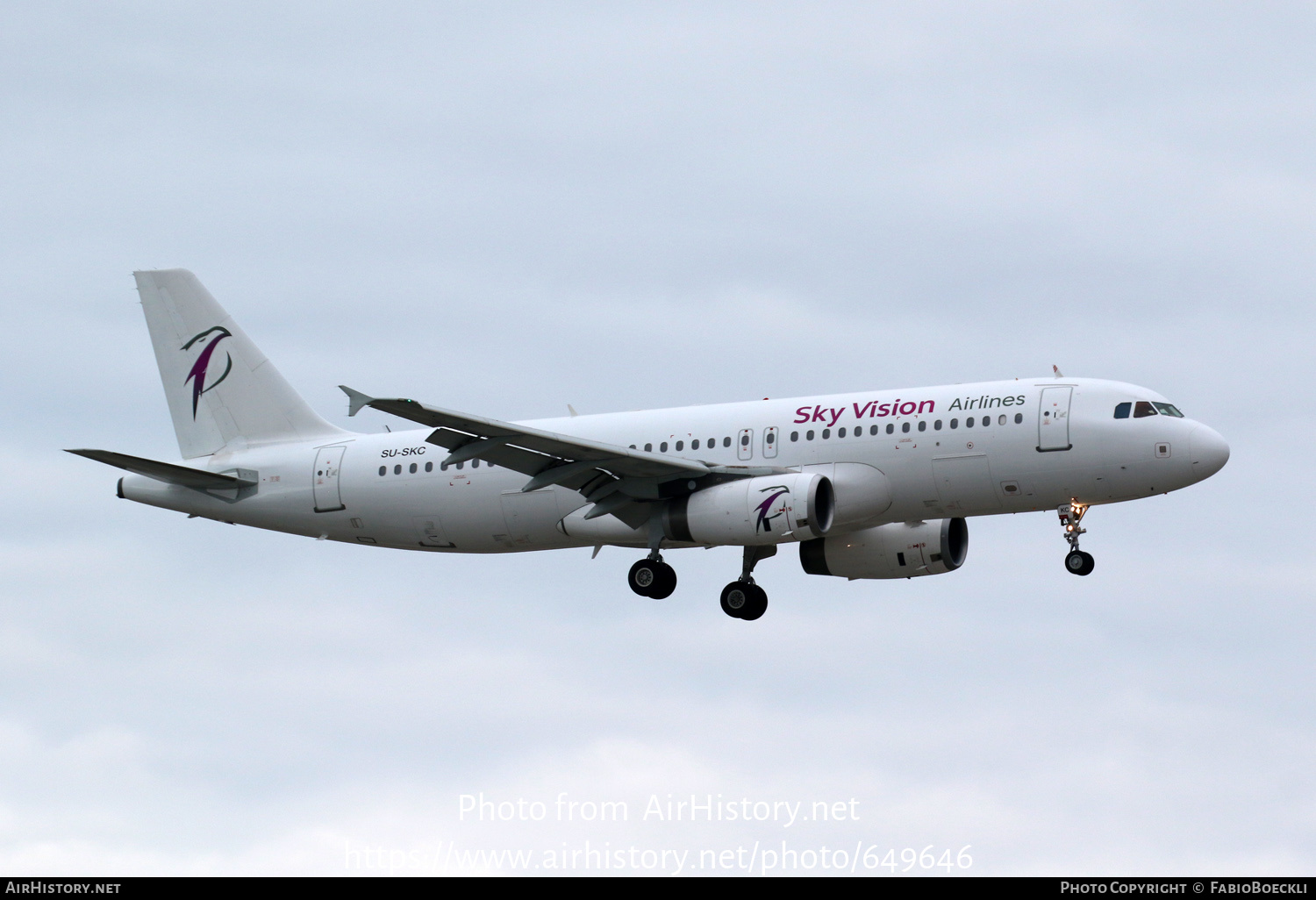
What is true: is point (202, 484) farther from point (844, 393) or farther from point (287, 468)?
point (844, 393)

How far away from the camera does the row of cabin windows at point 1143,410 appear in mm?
39781

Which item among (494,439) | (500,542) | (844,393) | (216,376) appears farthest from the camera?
(216,376)

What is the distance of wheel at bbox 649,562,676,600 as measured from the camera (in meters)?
42.6

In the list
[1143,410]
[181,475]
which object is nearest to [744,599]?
[1143,410]

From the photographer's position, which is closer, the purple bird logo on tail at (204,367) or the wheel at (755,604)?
the wheel at (755,604)

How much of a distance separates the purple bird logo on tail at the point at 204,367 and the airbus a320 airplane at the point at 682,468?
0.05 metres

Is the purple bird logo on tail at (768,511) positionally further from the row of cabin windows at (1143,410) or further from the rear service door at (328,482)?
the rear service door at (328,482)

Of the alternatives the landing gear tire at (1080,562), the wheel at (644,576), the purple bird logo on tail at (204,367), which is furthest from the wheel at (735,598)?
the purple bird logo on tail at (204,367)

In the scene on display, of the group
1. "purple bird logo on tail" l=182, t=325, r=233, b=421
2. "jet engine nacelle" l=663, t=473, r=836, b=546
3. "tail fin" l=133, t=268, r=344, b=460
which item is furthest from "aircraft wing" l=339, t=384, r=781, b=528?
"purple bird logo on tail" l=182, t=325, r=233, b=421

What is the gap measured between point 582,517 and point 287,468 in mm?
8890

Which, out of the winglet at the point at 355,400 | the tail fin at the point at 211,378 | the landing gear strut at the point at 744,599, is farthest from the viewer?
the tail fin at the point at 211,378

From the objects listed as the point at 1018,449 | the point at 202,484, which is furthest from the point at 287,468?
the point at 1018,449

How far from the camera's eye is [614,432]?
145 feet

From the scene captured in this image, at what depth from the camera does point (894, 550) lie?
45.8m
